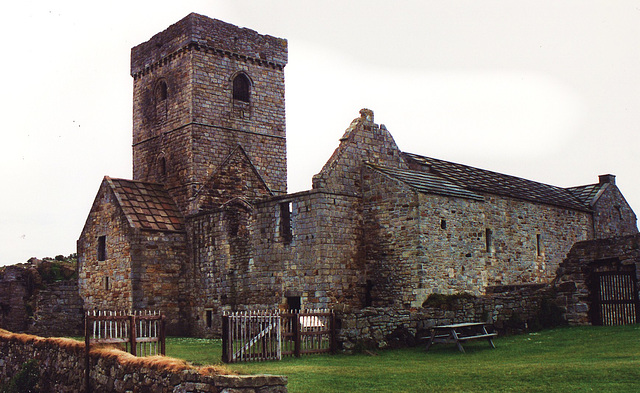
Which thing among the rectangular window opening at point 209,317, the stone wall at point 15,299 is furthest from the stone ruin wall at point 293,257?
the stone wall at point 15,299

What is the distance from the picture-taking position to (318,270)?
75.7ft

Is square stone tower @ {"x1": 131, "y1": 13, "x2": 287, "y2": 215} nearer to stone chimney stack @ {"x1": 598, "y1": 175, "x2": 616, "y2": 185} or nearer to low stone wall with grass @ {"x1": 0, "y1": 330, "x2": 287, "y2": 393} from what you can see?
low stone wall with grass @ {"x1": 0, "y1": 330, "x2": 287, "y2": 393}

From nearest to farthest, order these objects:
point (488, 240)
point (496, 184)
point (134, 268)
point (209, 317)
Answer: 1. point (488, 240)
2. point (209, 317)
3. point (134, 268)
4. point (496, 184)

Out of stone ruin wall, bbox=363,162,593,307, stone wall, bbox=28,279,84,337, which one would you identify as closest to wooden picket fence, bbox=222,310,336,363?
stone ruin wall, bbox=363,162,593,307

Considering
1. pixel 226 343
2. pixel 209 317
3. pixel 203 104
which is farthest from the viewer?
pixel 203 104

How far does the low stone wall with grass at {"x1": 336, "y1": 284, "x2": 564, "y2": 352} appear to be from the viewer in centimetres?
1850

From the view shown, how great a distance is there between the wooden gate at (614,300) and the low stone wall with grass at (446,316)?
47.1 inches

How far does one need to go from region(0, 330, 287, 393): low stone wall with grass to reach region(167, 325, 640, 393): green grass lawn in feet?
2.03

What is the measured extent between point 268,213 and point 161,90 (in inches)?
468

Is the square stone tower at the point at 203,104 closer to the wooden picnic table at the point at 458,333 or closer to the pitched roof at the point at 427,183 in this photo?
the pitched roof at the point at 427,183

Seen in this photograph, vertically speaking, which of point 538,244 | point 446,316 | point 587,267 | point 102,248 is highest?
point 102,248

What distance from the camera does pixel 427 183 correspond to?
24.2 meters

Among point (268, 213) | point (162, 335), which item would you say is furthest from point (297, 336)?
point (268, 213)

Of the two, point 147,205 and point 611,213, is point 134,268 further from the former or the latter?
point 611,213
